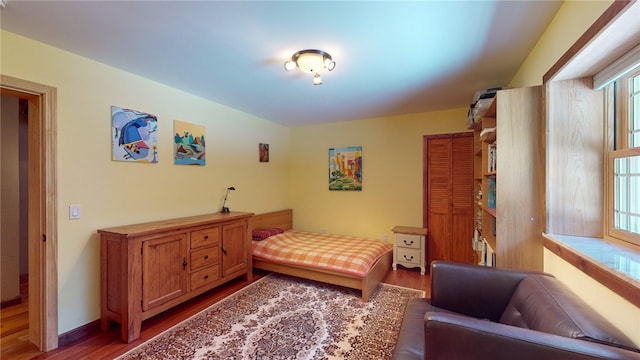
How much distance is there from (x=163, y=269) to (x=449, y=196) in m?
3.77

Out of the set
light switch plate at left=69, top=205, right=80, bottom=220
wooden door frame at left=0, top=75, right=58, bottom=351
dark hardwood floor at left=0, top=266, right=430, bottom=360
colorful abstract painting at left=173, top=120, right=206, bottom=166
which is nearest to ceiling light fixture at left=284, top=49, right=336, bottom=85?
colorful abstract painting at left=173, top=120, right=206, bottom=166

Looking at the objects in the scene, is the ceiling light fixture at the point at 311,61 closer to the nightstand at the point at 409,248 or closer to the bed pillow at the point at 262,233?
the bed pillow at the point at 262,233

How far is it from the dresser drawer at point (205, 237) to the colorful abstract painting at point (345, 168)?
237 centimetres

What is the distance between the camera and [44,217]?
2027mm

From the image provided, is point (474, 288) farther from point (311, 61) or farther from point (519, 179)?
point (311, 61)

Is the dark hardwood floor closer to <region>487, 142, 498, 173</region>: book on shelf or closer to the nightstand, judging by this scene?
the nightstand

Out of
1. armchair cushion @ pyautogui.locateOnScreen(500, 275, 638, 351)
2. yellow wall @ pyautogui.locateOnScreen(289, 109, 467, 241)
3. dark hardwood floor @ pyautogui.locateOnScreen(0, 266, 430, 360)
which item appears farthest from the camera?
yellow wall @ pyautogui.locateOnScreen(289, 109, 467, 241)

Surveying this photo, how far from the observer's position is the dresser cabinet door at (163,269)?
224cm

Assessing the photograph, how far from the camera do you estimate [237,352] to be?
196cm

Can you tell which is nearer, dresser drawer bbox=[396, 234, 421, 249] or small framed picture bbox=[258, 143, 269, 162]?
dresser drawer bbox=[396, 234, 421, 249]

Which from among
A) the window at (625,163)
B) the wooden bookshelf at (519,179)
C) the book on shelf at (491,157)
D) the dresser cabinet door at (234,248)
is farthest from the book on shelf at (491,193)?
the dresser cabinet door at (234,248)

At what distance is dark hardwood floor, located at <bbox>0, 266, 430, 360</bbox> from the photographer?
1965mm

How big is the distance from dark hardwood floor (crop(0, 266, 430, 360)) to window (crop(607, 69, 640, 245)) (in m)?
1.96

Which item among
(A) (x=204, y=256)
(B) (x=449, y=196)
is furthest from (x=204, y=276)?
(B) (x=449, y=196)
